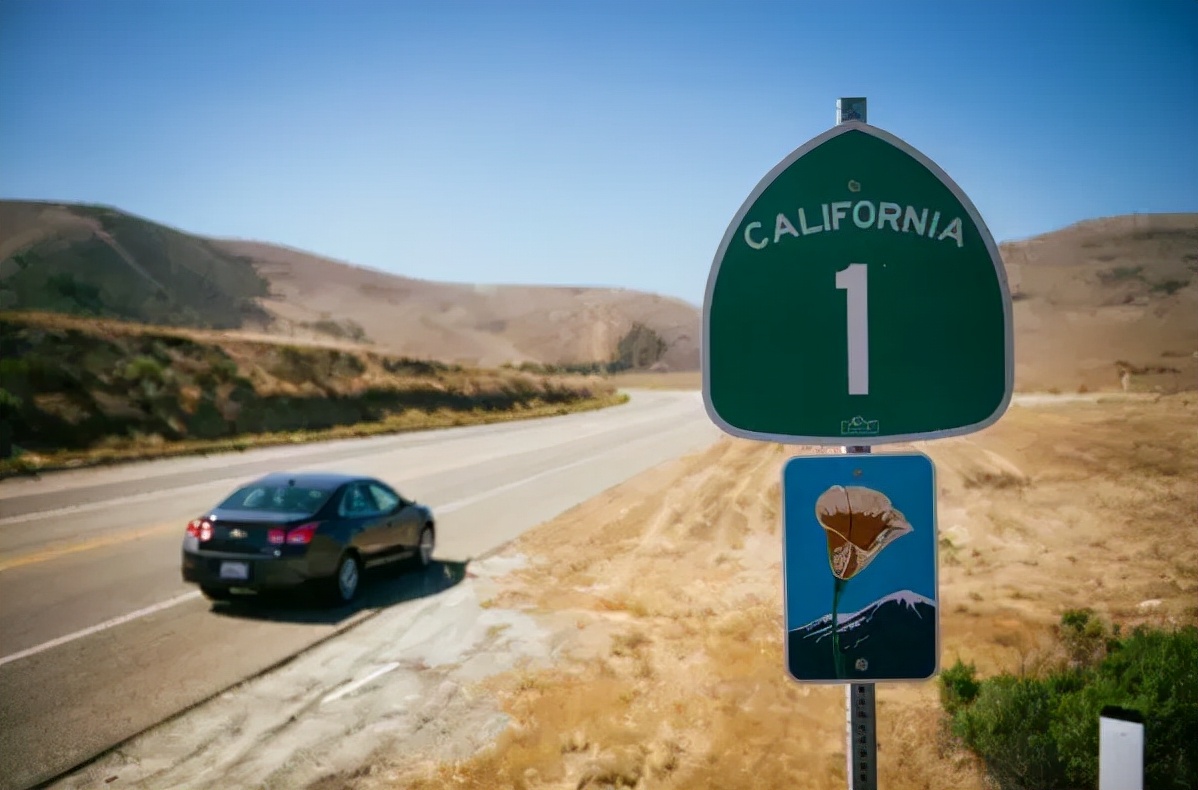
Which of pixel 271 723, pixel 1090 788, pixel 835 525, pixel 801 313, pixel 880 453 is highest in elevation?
pixel 801 313

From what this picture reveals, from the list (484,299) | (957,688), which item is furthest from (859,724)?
(484,299)

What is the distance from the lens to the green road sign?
2.33 metres

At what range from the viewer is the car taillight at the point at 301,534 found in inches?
394

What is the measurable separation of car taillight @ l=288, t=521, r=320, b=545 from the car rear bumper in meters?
0.20

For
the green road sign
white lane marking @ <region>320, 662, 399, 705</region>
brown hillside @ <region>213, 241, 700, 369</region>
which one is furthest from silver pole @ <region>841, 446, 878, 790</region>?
brown hillside @ <region>213, 241, 700, 369</region>

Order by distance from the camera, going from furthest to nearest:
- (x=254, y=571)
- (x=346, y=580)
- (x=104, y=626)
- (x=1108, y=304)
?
(x=1108, y=304)
(x=346, y=580)
(x=254, y=571)
(x=104, y=626)

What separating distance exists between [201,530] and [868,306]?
966 cm

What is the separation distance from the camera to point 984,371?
2.35 m

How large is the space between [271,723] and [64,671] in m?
2.66

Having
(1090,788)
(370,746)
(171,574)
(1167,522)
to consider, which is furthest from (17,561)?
(1167,522)

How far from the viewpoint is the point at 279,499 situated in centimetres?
1070

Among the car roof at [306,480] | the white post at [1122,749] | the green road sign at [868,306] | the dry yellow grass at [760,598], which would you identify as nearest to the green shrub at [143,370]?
the dry yellow grass at [760,598]

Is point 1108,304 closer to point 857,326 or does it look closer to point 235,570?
point 235,570

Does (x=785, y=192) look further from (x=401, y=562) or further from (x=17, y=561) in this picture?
(x=17, y=561)
